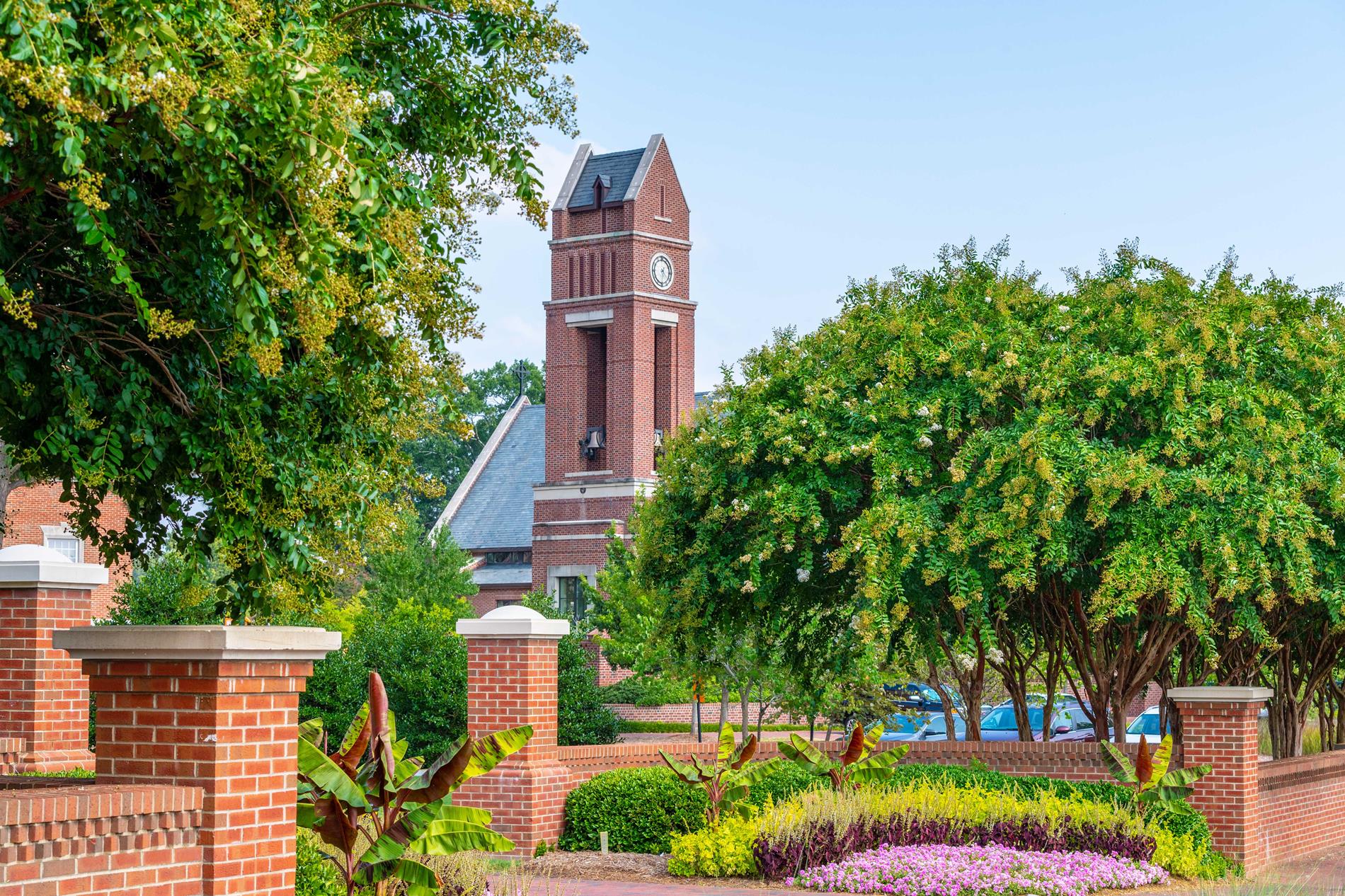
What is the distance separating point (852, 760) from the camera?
1554 centimetres

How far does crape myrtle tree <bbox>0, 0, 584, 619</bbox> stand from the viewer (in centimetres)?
670

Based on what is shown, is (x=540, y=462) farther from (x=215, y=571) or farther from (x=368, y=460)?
(x=368, y=460)

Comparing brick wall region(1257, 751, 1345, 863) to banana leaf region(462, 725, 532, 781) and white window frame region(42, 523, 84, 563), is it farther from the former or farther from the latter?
white window frame region(42, 523, 84, 563)

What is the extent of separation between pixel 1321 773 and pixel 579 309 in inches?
1248

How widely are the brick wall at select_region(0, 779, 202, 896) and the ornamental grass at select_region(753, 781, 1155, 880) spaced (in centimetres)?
757

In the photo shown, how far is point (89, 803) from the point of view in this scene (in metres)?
6.74

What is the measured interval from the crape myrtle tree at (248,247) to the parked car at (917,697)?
22.9m

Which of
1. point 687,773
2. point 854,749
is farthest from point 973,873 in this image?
point 687,773

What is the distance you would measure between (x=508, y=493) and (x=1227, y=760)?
43770mm

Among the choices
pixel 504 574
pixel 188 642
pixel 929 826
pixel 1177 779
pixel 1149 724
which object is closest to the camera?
pixel 188 642

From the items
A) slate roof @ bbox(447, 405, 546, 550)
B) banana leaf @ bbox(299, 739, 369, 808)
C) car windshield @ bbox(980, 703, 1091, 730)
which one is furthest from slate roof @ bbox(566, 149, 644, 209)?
banana leaf @ bbox(299, 739, 369, 808)

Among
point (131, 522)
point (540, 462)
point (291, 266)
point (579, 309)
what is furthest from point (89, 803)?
point (540, 462)

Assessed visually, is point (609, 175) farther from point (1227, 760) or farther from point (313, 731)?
point (313, 731)

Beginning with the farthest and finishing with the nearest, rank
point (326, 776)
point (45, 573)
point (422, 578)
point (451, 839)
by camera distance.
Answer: point (422, 578) → point (45, 573) → point (451, 839) → point (326, 776)
